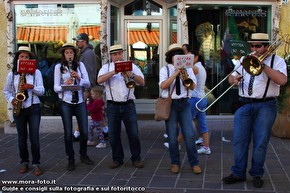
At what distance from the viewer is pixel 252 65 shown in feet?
17.9

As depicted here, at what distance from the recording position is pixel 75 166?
6.80 metres

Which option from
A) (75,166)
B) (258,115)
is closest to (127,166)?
(75,166)

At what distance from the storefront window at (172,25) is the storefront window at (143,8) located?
1.18 feet

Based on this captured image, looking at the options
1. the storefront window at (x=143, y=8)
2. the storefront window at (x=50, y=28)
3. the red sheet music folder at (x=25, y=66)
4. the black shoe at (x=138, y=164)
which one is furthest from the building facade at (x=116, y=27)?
the black shoe at (x=138, y=164)

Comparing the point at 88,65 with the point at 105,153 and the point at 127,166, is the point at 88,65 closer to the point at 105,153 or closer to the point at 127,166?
the point at 105,153

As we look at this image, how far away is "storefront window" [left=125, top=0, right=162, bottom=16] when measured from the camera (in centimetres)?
1077

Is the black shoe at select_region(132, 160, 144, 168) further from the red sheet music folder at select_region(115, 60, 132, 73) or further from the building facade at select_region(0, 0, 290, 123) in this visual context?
the building facade at select_region(0, 0, 290, 123)

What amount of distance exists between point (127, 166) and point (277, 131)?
3719 mm

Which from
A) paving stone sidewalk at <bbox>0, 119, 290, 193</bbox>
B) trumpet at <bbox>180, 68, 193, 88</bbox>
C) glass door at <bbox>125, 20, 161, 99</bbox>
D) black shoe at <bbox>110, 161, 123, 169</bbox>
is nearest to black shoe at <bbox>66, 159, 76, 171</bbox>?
paving stone sidewalk at <bbox>0, 119, 290, 193</bbox>

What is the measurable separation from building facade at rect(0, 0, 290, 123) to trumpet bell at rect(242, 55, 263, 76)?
13.4 feet

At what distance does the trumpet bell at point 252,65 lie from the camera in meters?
5.36

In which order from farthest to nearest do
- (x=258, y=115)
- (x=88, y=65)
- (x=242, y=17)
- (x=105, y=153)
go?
(x=242, y=17)
(x=88, y=65)
(x=105, y=153)
(x=258, y=115)

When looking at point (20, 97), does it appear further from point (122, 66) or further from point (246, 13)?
point (246, 13)

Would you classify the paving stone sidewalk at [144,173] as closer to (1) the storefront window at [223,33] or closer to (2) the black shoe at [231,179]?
(2) the black shoe at [231,179]
